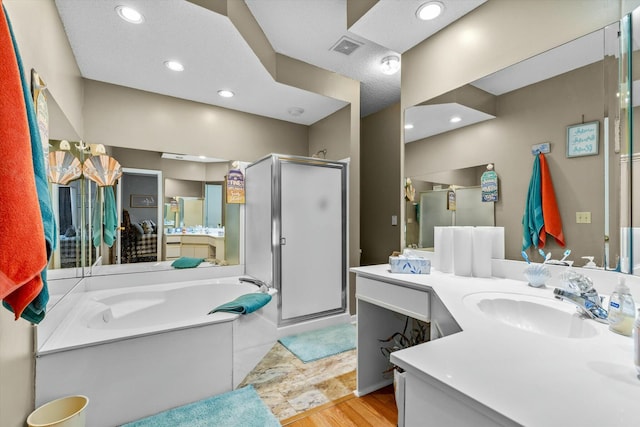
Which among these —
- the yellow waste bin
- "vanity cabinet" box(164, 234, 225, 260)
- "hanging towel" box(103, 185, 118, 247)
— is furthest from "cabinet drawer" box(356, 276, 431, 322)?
"hanging towel" box(103, 185, 118, 247)

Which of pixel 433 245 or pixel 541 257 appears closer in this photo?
pixel 541 257

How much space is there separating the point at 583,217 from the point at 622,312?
0.61 m

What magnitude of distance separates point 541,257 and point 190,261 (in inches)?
112

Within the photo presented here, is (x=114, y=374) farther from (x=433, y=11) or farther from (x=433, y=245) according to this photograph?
(x=433, y=11)

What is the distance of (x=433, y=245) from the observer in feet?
6.77

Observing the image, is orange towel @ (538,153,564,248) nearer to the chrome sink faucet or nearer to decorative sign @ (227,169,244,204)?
the chrome sink faucet

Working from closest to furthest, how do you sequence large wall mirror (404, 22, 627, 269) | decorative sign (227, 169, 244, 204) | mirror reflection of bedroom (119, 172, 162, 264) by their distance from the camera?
large wall mirror (404, 22, 627, 269), mirror reflection of bedroom (119, 172, 162, 264), decorative sign (227, 169, 244, 204)

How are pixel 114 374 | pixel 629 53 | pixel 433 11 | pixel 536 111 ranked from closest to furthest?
pixel 629 53, pixel 536 111, pixel 114 374, pixel 433 11

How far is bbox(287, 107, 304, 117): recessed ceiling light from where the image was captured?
10.7 ft

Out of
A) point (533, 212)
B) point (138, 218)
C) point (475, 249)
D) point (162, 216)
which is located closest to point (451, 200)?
point (475, 249)

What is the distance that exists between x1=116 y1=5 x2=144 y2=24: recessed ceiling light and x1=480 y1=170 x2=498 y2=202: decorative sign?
89.9 inches

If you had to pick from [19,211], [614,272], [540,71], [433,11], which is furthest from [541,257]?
[19,211]

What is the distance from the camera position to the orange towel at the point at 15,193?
0.55m

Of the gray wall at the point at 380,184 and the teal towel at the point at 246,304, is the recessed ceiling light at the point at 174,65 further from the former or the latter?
the gray wall at the point at 380,184
